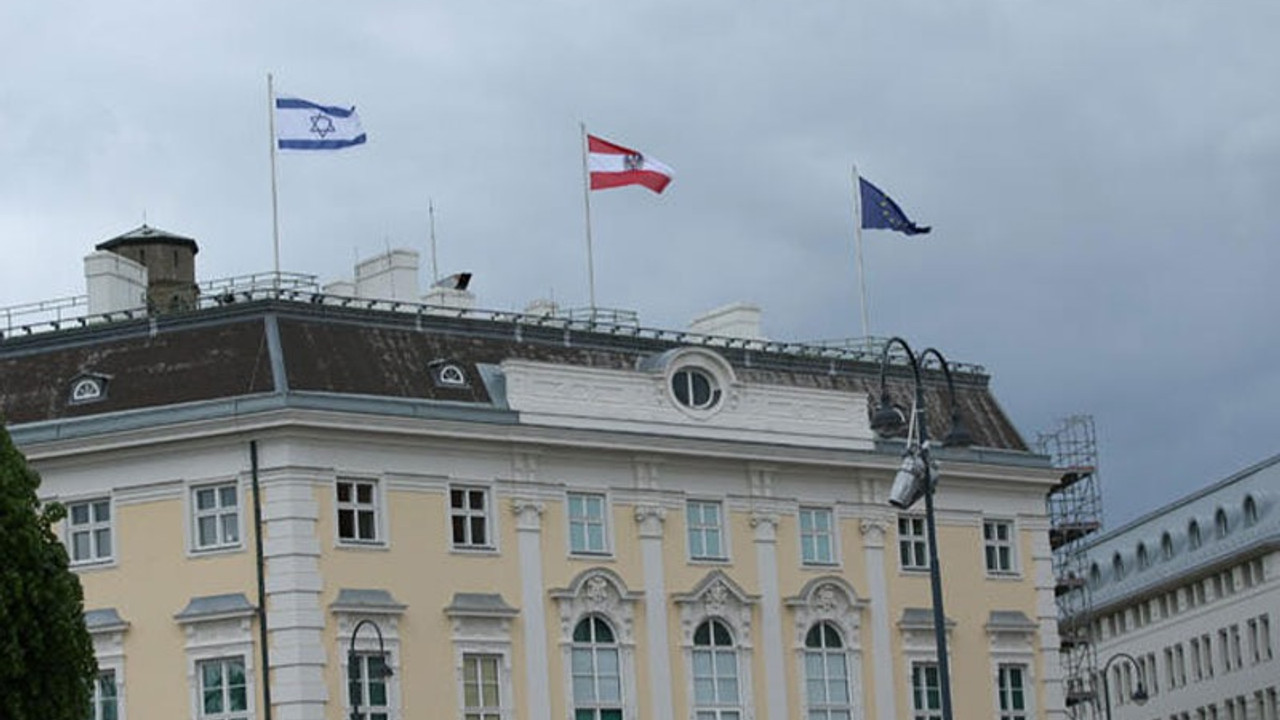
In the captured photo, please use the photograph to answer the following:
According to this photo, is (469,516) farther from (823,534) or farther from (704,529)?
(823,534)

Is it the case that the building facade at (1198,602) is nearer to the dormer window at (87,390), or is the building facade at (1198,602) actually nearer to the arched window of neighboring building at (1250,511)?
the arched window of neighboring building at (1250,511)

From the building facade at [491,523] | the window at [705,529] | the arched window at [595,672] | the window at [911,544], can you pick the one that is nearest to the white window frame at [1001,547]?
the building facade at [491,523]

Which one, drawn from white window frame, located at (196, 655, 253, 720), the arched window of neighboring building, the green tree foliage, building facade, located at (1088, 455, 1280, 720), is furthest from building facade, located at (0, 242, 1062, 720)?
the arched window of neighboring building

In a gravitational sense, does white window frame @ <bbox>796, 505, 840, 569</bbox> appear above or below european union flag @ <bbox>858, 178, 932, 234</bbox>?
below

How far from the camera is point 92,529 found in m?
76.7

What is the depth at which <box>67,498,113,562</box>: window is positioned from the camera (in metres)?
76.6

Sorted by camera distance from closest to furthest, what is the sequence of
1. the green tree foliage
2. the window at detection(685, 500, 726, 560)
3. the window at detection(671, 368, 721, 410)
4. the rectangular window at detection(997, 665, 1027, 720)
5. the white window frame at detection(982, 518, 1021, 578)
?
the green tree foliage < the window at detection(685, 500, 726, 560) < the window at detection(671, 368, 721, 410) < the rectangular window at detection(997, 665, 1027, 720) < the white window frame at detection(982, 518, 1021, 578)

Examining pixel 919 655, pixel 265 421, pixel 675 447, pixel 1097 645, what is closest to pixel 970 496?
pixel 919 655

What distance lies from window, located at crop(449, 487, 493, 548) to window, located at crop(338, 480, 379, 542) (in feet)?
7.15

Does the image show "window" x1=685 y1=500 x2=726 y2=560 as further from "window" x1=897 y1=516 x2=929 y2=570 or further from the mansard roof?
"window" x1=897 y1=516 x2=929 y2=570

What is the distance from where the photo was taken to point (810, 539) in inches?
3342

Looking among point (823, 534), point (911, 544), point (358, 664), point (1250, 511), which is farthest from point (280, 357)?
point (1250, 511)

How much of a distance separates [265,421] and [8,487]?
43.0 ft

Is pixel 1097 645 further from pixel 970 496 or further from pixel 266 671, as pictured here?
pixel 266 671
